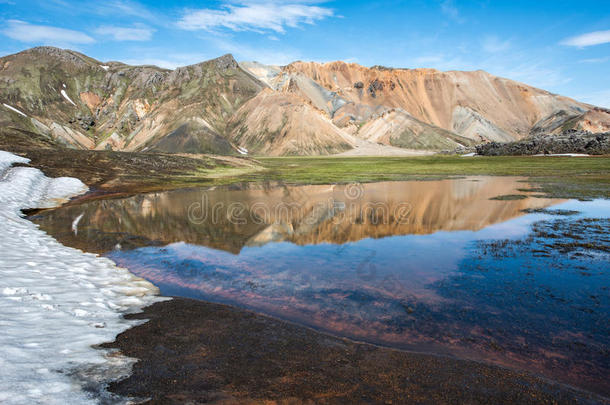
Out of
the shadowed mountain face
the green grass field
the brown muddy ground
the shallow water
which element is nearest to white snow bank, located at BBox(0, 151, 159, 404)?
the shallow water

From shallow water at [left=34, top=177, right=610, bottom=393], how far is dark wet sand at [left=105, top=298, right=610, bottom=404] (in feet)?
2.27

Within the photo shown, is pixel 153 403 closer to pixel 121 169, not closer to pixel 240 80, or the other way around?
pixel 121 169

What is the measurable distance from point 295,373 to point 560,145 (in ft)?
330

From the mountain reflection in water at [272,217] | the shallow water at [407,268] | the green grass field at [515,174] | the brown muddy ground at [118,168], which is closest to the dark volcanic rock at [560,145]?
the green grass field at [515,174]

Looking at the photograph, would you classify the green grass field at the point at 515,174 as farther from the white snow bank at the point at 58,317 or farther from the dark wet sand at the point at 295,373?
the white snow bank at the point at 58,317

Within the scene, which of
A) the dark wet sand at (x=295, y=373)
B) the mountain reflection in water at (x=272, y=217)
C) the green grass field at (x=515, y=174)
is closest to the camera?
the dark wet sand at (x=295, y=373)

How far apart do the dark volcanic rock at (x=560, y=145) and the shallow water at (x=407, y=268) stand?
72922 mm

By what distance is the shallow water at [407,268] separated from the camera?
7.36 meters

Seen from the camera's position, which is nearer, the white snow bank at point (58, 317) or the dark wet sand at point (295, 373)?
the white snow bank at point (58, 317)

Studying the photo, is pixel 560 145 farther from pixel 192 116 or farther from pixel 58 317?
pixel 192 116

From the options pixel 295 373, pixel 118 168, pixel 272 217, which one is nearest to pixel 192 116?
pixel 118 168

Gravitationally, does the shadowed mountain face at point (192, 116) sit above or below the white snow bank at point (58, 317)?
above

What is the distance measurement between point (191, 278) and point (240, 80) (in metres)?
195

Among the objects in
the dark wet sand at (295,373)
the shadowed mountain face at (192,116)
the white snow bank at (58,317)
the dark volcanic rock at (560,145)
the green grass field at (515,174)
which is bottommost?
the dark wet sand at (295,373)
